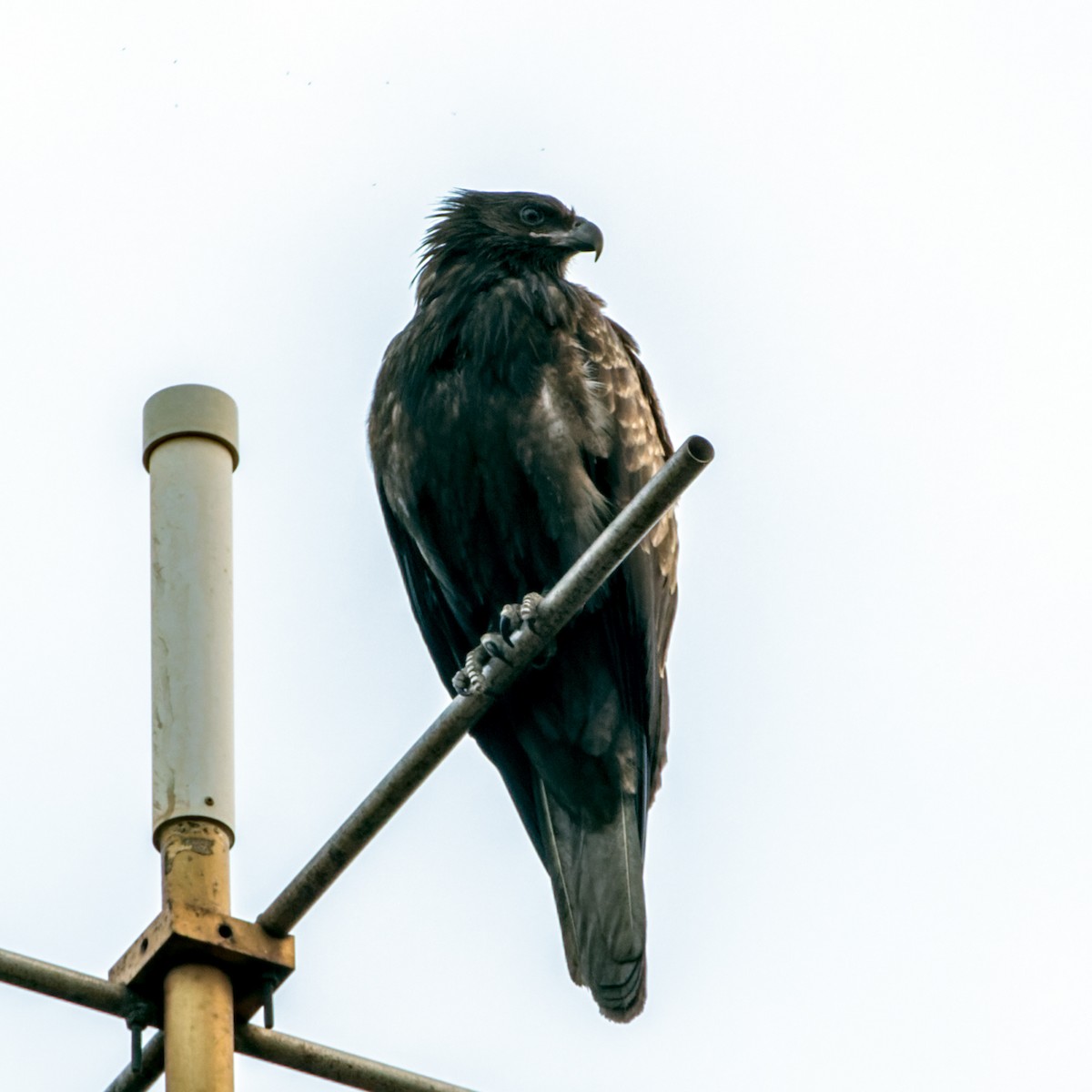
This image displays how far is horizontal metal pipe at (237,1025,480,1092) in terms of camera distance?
329 cm

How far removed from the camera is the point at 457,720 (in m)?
3.83

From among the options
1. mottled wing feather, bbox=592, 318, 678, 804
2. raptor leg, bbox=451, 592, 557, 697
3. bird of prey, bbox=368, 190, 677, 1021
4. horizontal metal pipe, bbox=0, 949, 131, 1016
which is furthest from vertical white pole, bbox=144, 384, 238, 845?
mottled wing feather, bbox=592, 318, 678, 804

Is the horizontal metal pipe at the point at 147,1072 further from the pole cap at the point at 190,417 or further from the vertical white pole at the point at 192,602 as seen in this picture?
the pole cap at the point at 190,417

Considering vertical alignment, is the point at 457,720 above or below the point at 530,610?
below

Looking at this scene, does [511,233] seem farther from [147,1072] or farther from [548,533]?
[147,1072]

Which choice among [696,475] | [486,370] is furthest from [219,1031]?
[486,370]

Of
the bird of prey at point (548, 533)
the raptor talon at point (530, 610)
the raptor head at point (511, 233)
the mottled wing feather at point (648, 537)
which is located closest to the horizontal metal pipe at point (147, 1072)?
the raptor talon at point (530, 610)

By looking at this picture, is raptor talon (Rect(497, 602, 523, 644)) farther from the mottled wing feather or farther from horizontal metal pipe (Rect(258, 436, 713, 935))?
horizontal metal pipe (Rect(258, 436, 713, 935))

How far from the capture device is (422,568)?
681 centimetres

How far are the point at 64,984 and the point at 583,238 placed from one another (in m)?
4.78

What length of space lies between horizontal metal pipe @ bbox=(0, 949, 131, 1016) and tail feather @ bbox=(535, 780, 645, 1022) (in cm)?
266

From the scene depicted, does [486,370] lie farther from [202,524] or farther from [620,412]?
[202,524]

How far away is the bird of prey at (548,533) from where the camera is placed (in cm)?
626

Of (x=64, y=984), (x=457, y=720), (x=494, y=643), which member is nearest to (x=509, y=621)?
(x=494, y=643)
